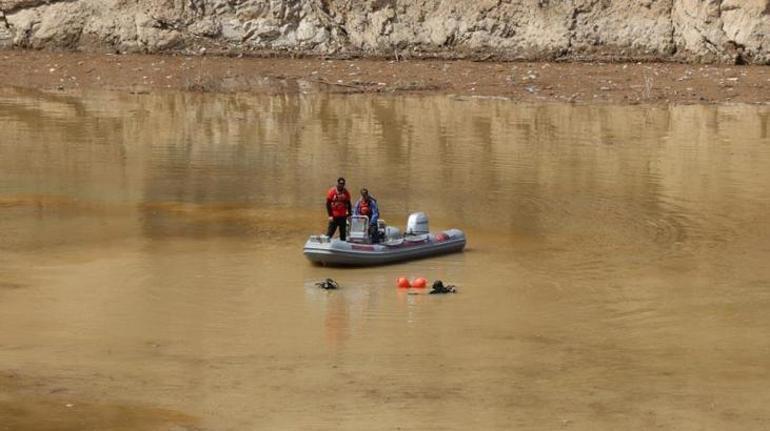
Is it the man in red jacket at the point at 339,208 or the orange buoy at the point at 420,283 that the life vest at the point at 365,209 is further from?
the orange buoy at the point at 420,283

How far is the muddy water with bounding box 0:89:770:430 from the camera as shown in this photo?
14094mm

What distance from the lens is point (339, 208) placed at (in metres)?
21.0

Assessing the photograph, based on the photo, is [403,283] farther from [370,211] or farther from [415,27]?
[415,27]

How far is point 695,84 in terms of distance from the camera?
3991 cm

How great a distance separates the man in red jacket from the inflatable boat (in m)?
0.15

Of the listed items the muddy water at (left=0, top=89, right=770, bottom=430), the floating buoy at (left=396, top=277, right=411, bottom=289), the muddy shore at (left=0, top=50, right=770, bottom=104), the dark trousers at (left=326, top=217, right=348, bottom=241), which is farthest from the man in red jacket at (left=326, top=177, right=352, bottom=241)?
the muddy shore at (left=0, top=50, right=770, bottom=104)

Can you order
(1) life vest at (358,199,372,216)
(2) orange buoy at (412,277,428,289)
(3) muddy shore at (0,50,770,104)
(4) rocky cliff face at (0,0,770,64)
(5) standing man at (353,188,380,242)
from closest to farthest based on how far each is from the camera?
(2) orange buoy at (412,277,428,289) < (5) standing man at (353,188,380,242) < (1) life vest at (358,199,372,216) < (3) muddy shore at (0,50,770,104) < (4) rocky cliff face at (0,0,770,64)

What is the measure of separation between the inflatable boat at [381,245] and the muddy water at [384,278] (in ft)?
0.66

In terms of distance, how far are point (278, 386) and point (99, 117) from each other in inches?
832

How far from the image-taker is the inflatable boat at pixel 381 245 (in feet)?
65.9

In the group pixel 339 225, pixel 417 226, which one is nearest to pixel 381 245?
pixel 339 225

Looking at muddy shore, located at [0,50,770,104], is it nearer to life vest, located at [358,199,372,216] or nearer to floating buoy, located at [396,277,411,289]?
life vest, located at [358,199,372,216]

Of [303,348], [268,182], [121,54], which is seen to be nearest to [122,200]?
[268,182]

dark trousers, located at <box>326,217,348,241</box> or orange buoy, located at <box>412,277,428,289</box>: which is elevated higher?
dark trousers, located at <box>326,217,348,241</box>
